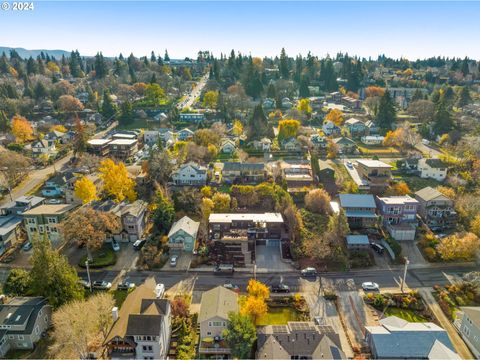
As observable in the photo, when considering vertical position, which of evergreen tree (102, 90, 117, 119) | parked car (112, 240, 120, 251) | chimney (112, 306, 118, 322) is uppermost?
Result: evergreen tree (102, 90, 117, 119)

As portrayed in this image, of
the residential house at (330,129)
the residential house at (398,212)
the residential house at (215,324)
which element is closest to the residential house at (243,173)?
the residential house at (398,212)

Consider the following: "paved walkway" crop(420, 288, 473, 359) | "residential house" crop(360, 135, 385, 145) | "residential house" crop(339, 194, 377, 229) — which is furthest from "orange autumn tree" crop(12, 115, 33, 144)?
"paved walkway" crop(420, 288, 473, 359)

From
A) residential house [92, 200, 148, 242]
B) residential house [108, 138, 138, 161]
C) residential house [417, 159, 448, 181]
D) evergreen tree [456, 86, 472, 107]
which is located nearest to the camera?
residential house [92, 200, 148, 242]

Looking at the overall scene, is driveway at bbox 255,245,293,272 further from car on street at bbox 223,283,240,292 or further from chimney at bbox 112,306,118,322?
chimney at bbox 112,306,118,322

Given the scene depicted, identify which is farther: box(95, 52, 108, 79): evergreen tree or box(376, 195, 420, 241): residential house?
box(95, 52, 108, 79): evergreen tree

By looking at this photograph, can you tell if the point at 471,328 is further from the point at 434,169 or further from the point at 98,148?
the point at 98,148

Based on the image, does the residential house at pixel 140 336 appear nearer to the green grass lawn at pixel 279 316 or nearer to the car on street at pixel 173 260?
the green grass lawn at pixel 279 316

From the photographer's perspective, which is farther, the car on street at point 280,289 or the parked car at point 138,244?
the parked car at point 138,244
